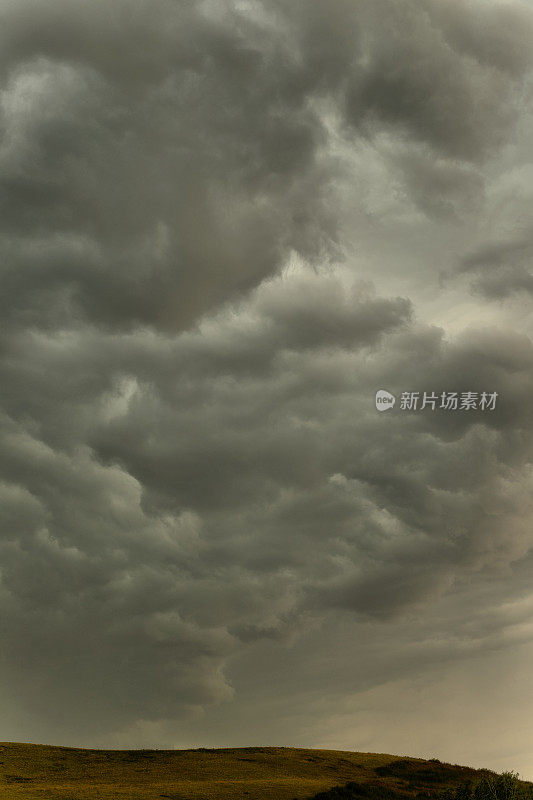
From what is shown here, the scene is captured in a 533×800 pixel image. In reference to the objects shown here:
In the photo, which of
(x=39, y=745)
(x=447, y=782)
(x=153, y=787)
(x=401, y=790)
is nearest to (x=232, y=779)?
(x=153, y=787)

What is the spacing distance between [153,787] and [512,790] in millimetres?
42025

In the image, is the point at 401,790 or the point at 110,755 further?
the point at 110,755

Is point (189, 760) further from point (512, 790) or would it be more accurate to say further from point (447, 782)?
point (512, 790)

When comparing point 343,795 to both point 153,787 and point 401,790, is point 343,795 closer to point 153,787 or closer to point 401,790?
point 401,790

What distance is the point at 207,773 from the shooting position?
105 metres

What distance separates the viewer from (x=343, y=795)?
8994 cm

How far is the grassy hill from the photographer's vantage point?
8888cm

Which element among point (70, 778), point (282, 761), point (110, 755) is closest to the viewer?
point (70, 778)

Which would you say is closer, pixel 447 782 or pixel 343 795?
pixel 343 795

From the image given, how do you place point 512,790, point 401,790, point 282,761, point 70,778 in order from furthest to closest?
point 282,761, point 70,778, point 401,790, point 512,790

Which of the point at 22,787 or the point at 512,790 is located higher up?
the point at 512,790

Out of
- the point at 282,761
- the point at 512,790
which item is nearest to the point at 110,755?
the point at 282,761

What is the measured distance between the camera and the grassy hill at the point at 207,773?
88875 mm

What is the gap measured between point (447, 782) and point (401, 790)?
30.7 ft
